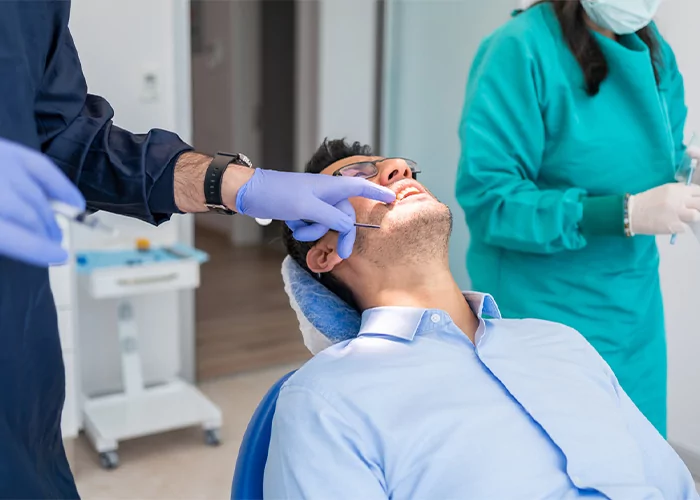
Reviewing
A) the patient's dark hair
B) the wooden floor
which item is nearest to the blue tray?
the wooden floor

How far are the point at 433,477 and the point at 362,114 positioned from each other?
2.99 meters

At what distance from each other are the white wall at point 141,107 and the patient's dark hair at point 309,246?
123cm

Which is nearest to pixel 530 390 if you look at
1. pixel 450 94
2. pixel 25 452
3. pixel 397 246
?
pixel 397 246

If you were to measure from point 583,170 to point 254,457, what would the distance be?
829mm

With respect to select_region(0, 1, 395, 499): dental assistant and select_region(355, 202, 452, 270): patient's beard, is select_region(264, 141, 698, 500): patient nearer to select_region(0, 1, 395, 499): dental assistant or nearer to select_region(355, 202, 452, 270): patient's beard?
select_region(355, 202, 452, 270): patient's beard

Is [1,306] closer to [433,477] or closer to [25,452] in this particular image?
[25,452]

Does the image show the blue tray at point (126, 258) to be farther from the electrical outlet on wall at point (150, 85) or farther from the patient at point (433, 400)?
the patient at point (433, 400)

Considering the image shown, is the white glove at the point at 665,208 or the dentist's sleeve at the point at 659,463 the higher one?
the white glove at the point at 665,208

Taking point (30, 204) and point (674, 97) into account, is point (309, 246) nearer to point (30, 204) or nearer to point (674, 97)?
point (30, 204)

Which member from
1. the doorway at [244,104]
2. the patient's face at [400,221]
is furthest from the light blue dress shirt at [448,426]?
the doorway at [244,104]

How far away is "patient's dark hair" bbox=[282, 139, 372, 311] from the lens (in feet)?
4.47

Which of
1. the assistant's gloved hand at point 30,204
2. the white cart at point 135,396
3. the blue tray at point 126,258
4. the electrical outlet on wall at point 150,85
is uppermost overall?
the electrical outlet on wall at point 150,85

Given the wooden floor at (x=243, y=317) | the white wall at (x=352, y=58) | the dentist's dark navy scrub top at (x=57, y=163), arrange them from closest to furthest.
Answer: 1. the dentist's dark navy scrub top at (x=57, y=163)
2. the wooden floor at (x=243, y=317)
3. the white wall at (x=352, y=58)

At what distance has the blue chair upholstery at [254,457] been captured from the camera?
1.13 meters
